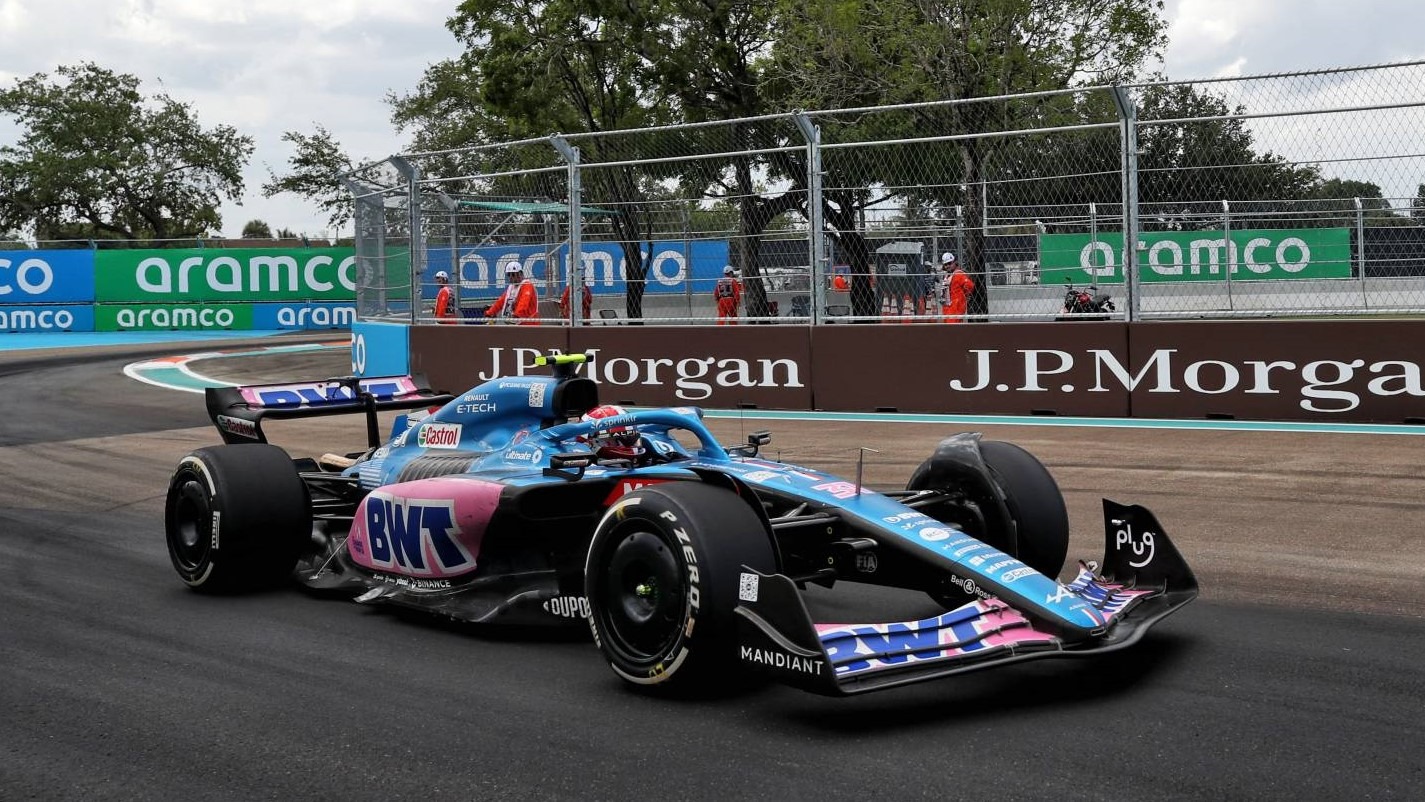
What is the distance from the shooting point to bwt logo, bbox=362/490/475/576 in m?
5.58

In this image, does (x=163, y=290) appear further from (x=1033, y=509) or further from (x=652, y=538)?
(x=652, y=538)

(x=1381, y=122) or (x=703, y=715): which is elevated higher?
(x=1381, y=122)

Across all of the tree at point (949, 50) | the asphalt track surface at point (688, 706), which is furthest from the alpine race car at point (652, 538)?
the tree at point (949, 50)

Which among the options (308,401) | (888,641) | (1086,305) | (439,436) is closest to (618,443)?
(439,436)

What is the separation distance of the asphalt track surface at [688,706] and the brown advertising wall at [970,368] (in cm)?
470

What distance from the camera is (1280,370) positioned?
11234mm

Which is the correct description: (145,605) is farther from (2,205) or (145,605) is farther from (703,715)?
(2,205)

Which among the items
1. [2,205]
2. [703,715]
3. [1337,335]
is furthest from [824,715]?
[2,205]

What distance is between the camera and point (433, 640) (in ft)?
17.6

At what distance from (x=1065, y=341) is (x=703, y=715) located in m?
8.43

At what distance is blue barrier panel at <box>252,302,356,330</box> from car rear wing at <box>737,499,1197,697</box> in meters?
31.3

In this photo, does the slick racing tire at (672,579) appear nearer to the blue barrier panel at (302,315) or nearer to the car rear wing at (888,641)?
the car rear wing at (888,641)

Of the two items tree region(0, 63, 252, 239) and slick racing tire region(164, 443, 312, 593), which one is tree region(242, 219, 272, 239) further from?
slick racing tire region(164, 443, 312, 593)

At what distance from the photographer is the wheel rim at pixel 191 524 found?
6121mm
